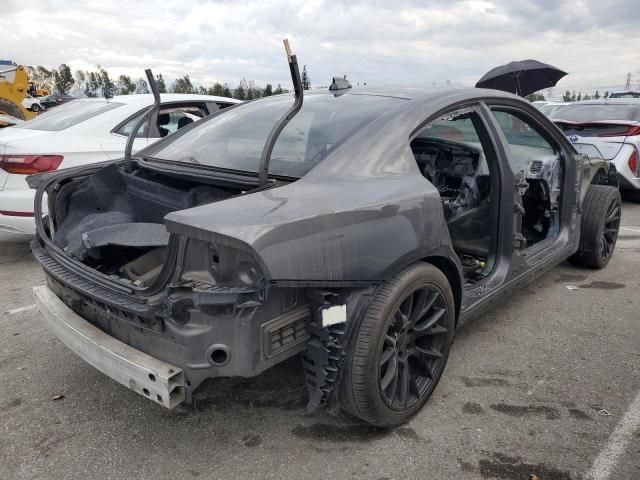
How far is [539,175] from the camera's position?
364cm

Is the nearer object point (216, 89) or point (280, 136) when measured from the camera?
point (280, 136)

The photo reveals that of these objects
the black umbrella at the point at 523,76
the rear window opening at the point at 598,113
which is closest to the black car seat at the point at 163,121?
the rear window opening at the point at 598,113

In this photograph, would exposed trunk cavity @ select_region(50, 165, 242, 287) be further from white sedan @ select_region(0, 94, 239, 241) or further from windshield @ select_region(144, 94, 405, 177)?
white sedan @ select_region(0, 94, 239, 241)

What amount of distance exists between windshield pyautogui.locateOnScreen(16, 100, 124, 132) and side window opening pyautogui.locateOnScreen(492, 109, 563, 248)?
12.9ft

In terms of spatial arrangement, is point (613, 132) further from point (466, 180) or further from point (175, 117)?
point (175, 117)

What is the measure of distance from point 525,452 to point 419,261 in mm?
929

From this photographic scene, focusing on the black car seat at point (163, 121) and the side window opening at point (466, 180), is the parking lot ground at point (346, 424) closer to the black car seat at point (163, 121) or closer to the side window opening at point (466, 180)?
the side window opening at point (466, 180)

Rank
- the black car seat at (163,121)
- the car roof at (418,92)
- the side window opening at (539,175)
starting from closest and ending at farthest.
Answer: the car roof at (418,92)
the side window opening at (539,175)
the black car seat at (163,121)

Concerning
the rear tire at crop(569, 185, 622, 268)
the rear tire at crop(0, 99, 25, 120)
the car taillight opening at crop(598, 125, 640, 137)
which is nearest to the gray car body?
the rear tire at crop(569, 185, 622, 268)

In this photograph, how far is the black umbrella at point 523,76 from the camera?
30.4ft

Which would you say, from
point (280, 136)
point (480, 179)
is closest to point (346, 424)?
point (280, 136)

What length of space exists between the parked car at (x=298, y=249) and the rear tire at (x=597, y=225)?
923 mm

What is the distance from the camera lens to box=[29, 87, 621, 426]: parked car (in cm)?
176

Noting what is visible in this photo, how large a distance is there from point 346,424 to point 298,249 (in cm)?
104
